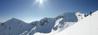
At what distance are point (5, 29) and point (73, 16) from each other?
81861 mm

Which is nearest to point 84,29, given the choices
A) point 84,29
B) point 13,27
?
point 84,29

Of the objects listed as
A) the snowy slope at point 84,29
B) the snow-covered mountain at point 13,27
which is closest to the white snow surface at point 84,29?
the snowy slope at point 84,29

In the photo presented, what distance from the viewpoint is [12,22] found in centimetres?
16912

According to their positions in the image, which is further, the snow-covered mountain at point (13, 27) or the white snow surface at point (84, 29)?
the snow-covered mountain at point (13, 27)

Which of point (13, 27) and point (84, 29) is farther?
point (13, 27)

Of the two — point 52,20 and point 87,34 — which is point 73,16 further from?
point 87,34

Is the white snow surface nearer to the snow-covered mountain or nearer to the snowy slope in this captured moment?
the snowy slope

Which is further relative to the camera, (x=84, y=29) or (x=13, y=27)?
(x=13, y=27)

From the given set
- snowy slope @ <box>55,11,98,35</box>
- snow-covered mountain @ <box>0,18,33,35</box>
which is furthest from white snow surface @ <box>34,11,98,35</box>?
snow-covered mountain @ <box>0,18,33,35</box>

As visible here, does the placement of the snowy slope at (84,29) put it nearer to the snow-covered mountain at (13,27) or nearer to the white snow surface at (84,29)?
the white snow surface at (84,29)

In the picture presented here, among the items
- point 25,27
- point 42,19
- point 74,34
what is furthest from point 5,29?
point 74,34

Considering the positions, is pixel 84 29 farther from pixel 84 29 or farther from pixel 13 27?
pixel 13 27

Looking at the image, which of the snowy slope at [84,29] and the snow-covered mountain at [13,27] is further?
the snow-covered mountain at [13,27]

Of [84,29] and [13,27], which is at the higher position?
[13,27]
